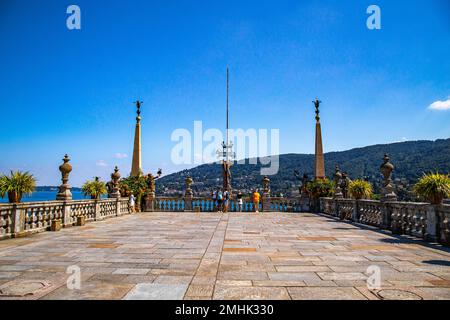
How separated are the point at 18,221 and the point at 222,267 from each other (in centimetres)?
754

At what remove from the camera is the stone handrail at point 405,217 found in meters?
8.96

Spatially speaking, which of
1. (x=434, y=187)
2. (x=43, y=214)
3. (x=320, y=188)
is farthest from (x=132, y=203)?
(x=434, y=187)

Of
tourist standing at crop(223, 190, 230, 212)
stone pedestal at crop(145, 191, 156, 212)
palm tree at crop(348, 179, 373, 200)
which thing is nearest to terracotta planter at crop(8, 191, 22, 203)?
stone pedestal at crop(145, 191, 156, 212)

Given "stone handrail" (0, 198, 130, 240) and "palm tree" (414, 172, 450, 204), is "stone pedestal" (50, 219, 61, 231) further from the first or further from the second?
"palm tree" (414, 172, 450, 204)

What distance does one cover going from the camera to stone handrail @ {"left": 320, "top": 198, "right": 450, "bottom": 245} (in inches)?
353

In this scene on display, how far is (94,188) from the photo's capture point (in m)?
18.3

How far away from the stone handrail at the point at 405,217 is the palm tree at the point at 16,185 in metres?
12.3

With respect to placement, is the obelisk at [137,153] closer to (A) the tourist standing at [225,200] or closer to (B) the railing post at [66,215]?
(A) the tourist standing at [225,200]

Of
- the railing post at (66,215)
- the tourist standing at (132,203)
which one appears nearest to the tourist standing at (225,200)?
the tourist standing at (132,203)

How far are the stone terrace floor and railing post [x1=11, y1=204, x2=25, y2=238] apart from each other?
1.39 ft

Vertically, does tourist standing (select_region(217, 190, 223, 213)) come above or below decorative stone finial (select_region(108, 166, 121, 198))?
below

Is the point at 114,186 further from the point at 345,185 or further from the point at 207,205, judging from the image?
the point at 345,185
